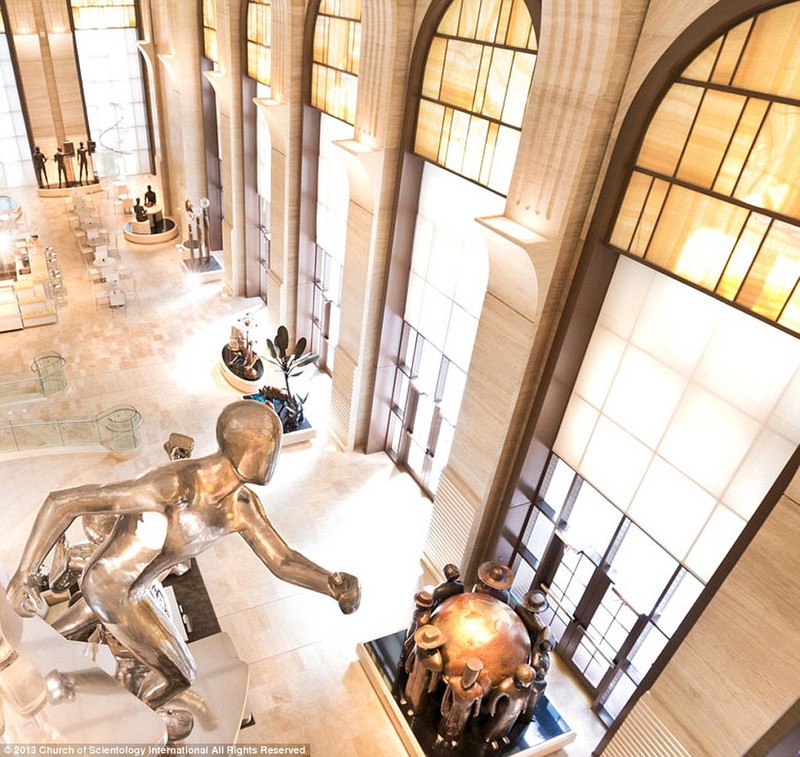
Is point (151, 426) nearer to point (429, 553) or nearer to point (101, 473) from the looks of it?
point (101, 473)

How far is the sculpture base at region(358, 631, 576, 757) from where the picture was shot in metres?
5.57

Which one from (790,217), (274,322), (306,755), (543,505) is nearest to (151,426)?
(274,322)

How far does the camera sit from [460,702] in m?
5.14

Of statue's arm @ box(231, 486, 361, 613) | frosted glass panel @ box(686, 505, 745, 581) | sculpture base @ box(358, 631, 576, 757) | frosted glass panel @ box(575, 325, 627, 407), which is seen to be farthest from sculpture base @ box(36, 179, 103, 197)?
frosted glass panel @ box(686, 505, 745, 581)

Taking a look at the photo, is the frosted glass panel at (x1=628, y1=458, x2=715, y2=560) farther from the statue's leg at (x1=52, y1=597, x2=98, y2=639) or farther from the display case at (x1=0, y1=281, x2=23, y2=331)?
the display case at (x1=0, y1=281, x2=23, y2=331)

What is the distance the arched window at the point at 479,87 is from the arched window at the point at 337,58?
64.6 inches

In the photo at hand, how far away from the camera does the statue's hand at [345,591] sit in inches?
131

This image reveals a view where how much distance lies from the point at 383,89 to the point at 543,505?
4.93m

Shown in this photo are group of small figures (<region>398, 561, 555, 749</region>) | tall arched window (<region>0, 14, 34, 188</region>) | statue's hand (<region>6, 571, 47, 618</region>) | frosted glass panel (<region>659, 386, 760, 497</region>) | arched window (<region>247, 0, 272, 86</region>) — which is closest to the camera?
statue's hand (<region>6, 571, 47, 618</region>)

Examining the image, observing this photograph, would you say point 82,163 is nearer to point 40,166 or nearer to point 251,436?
point 40,166

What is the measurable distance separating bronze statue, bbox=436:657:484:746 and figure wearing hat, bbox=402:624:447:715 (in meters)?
0.18

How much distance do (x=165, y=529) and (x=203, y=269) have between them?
11560 mm

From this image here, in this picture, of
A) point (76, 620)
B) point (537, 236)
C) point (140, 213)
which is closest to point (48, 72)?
point (140, 213)

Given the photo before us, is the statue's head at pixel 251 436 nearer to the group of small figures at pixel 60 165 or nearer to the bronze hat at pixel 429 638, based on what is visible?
the bronze hat at pixel 429 638
